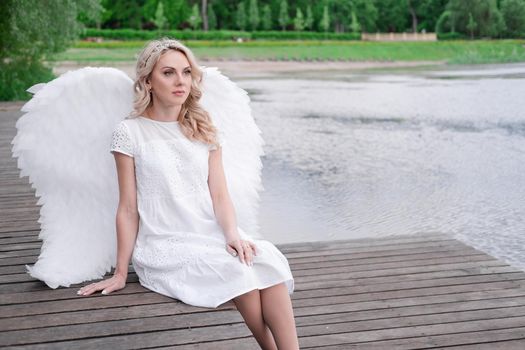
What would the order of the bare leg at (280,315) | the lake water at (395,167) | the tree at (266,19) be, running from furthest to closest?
the tree at (266,19)
the lake water at (395,167)
the bare leg at (280,315)

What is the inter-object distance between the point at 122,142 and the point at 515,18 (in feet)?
119

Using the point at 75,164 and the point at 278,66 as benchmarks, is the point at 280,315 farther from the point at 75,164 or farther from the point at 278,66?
the point at 278,66

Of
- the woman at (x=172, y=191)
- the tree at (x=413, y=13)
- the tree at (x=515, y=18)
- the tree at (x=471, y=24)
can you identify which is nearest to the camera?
the woman at (x=172, y=191)

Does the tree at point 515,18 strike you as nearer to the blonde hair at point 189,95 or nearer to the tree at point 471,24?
the tree at point 471,24

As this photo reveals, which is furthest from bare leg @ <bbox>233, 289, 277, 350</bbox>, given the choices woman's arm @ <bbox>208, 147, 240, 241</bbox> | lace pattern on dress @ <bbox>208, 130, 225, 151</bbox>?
lace pattern on dress @ <bbox>208, 130, 225, 151</bbox>

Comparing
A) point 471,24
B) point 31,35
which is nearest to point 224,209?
point 31,35

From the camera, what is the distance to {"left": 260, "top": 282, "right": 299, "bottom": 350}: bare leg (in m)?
2.05

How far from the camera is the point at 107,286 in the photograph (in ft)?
8.01

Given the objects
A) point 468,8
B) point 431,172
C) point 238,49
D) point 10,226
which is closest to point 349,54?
point 238,49

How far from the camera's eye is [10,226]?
3930 millimetres

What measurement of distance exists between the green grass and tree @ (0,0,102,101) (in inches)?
609

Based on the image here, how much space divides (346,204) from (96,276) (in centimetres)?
384

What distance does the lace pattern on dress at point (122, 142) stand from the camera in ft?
8.03

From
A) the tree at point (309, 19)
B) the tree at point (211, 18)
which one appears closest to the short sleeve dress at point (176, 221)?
the tree at point (309, 19)
